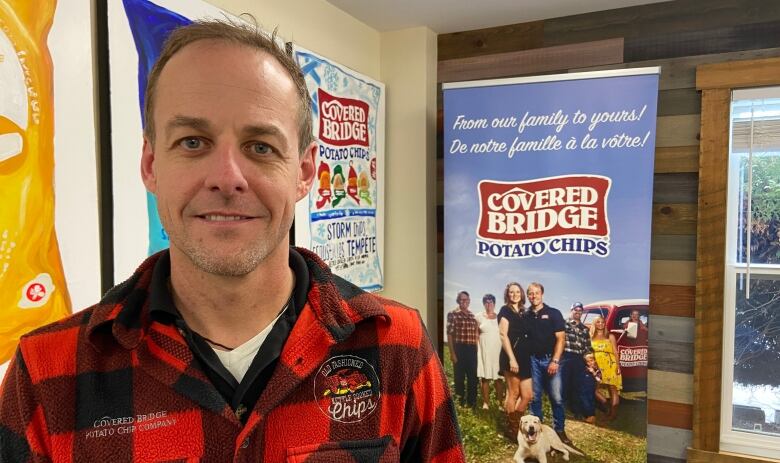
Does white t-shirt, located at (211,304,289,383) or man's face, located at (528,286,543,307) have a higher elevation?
white t-shirt, located at (211,304,289,383)

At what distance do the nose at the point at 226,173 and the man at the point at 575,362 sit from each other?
1949 millimetres

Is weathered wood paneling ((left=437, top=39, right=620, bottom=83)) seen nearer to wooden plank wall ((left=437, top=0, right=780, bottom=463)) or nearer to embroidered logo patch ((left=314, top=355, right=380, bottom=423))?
wooden plank wall ((left=437, top=0, right=780, bottom=463))

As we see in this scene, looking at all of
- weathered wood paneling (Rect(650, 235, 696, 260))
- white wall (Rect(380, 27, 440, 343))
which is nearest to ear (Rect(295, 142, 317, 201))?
white wall (Rect(380, 27, 440, 343))

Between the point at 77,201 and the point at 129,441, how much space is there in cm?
85

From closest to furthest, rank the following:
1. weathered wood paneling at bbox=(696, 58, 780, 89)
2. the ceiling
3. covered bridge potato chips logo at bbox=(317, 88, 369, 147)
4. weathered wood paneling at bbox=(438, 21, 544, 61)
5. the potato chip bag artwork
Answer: the potato chip bag artwork, weathered wood paneling at bbox=(696, 58, 780, 89), covered bridge potato chips logo at bbox=(317, 88, 369, 147), the ceiling, weathered wood paneling at bbox=(438, 21, 544, 61)

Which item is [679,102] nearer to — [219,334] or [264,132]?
[264,132]

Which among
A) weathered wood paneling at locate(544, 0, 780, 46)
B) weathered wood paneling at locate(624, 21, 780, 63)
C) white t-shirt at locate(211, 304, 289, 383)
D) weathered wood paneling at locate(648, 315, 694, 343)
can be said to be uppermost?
weathered wood paneling at locate(544, 0, 780, 46)

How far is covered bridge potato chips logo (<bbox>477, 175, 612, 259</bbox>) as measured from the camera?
7.96 ft

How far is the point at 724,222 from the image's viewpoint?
2.44 meters

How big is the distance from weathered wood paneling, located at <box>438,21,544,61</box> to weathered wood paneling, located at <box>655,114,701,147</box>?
2.35ft

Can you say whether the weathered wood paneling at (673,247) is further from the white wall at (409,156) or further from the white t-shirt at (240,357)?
the white t-shirt at (240,357)

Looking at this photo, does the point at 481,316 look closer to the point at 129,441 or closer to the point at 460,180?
the point at 460,180

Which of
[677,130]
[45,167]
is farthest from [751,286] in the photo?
[45,167]

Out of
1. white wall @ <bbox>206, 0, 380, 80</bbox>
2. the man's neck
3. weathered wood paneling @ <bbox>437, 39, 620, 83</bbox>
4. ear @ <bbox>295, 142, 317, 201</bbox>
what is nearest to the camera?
the man's neck
